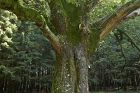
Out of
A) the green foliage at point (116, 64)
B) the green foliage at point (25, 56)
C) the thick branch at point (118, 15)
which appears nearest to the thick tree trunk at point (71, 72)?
the thick branch at point (118, 15)

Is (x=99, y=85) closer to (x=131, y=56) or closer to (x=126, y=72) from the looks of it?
(x=126, y=72)

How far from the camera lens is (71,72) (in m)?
9.12

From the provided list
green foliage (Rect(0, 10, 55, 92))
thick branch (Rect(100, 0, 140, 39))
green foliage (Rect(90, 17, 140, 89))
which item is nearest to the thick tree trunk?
thick branch (Rect(100, 0, 140, 39))

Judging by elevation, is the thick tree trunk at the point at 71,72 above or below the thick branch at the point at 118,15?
below

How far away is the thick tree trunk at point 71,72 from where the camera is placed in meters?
8.97

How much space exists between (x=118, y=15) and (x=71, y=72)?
9.04 ft

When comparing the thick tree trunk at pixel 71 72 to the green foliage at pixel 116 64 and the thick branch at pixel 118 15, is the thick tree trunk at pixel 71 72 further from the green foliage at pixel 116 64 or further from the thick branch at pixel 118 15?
the green foliage at pixel 116 64

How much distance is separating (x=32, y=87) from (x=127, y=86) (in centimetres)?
887

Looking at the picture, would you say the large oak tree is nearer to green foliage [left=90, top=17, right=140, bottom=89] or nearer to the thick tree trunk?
the thick tree trunk

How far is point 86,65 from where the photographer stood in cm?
964

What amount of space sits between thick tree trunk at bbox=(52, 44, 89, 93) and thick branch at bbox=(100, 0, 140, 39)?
1.26 metres

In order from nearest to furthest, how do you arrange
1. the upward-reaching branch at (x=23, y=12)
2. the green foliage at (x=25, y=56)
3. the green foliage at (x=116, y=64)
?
the upward-reaching branch at (x=23, y=12) → the green foliage at (x=25, y=56) → the green foliage at (x=116, y=64)

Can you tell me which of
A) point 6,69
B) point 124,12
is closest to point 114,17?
point 124,12

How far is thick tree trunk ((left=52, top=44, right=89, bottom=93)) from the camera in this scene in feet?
29.4
